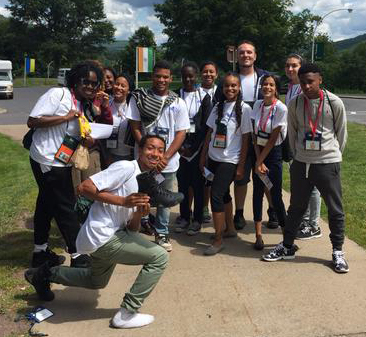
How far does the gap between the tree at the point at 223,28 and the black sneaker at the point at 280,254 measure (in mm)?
40401

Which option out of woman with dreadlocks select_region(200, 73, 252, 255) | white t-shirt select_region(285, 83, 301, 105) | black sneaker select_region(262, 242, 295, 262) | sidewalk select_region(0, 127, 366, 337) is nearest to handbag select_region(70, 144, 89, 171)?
sidewalk select_region(0, 127, 366, 337)

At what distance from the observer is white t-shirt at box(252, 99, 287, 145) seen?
447 cm

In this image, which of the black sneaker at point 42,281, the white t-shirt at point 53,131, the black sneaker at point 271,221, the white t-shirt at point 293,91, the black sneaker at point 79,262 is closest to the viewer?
the black sneaker at point 42,281

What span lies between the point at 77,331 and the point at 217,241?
1824 mm

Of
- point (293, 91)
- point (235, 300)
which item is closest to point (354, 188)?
point (293, 91)

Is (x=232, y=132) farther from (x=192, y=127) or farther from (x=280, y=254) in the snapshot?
(x=280, y=254)

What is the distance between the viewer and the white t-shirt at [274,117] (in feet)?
14.7

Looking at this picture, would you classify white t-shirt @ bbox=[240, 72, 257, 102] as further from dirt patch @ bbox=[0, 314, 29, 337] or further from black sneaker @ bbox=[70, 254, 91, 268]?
dirt patch @ bbox=[0, 314, 29, 337]

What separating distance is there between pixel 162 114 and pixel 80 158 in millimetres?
968

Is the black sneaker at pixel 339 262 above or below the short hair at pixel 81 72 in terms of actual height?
below

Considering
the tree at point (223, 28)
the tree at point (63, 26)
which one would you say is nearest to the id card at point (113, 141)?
the tree at point (223, 28)

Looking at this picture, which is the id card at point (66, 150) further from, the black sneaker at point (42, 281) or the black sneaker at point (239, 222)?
the black sneaker at point (239, 222)

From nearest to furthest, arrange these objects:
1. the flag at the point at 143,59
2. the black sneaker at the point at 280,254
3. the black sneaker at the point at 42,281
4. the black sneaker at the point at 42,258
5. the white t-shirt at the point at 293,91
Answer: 1. the black sneaker at the point at 42,281
2. the black sneaker at the point at 42,258
3. the black sneaker at the point at 280,254
4. the white t-shirt at the point at 293,91
5. the flag at the point at 143,59

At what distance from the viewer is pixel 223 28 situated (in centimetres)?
4406
